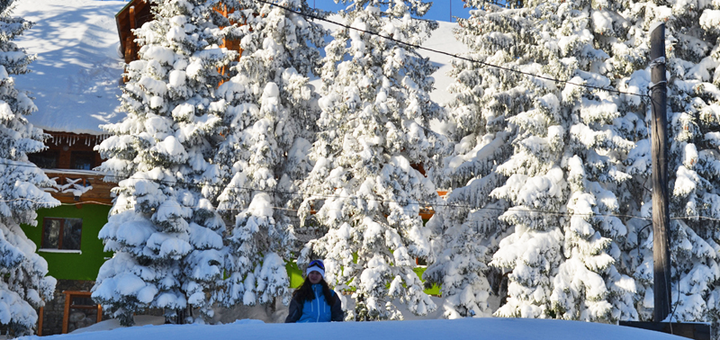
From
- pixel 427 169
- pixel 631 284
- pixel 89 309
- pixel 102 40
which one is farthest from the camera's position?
pixel 102 40

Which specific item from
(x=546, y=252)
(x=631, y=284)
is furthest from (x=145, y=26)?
(x=631, y=284)

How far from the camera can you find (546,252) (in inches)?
802

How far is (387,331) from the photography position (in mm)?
4766

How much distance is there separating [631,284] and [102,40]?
30.3 m

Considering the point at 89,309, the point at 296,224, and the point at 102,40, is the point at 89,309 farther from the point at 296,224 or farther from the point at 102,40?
the point at 102,40

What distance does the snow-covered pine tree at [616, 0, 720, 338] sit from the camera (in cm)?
1958

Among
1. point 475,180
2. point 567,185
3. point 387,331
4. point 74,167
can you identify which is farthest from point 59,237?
point 387,331

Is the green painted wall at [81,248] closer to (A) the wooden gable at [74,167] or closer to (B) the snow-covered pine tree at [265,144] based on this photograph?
(A) the wooden gable at [74,167]

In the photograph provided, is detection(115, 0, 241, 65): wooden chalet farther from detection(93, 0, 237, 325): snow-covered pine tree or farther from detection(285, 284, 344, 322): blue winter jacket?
detection(285, 284, 344, 322): blue winter jacket

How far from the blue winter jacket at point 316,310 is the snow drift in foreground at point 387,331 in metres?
2.54

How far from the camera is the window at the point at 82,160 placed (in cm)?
2988

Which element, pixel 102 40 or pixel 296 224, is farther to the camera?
pixel 102 40

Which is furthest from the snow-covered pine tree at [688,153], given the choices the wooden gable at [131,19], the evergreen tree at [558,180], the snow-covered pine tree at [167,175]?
the wooden gable at [131,19]

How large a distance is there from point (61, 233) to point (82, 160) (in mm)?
3673
